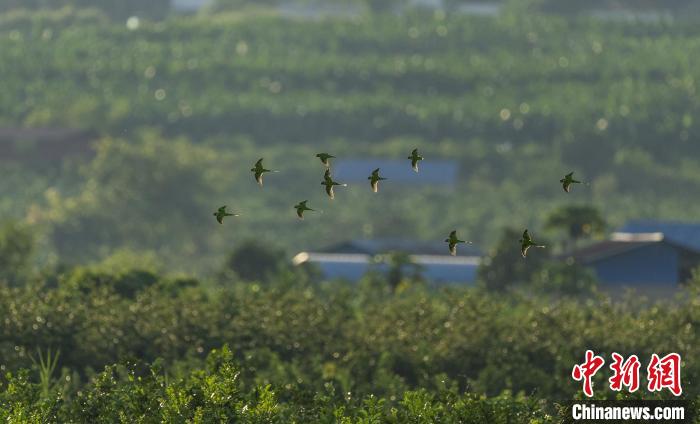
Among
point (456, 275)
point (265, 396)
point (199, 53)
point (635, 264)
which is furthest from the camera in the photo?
point (199, 53)

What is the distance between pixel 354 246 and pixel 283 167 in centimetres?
3949

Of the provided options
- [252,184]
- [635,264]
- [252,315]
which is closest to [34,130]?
[252,184]

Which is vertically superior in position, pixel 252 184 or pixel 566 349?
pixel 252 184

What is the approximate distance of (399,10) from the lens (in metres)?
192

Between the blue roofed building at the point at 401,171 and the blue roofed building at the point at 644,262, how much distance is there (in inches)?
1826

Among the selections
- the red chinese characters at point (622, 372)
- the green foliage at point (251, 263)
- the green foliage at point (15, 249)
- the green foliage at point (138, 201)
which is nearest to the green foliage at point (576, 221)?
the green foliage at point (251, 263)

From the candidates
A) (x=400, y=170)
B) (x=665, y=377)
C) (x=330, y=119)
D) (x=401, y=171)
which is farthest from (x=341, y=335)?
(x=330, y=119)

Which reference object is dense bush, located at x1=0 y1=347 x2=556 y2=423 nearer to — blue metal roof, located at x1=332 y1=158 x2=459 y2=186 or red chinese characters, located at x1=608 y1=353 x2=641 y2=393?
red chinese characters, located at x1=608 y1=353 x2=641 y2=393

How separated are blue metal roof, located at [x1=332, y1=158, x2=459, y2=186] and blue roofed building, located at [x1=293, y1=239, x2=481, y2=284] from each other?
101ft

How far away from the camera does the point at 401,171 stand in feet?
446

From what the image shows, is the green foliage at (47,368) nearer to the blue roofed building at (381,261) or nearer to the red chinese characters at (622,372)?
the red chinese characters at (622,372)

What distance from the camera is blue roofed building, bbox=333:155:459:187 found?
13488 centimetres

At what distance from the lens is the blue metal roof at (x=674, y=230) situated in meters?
90.8

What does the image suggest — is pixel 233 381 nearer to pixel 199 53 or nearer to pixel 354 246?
pixel 354 246
